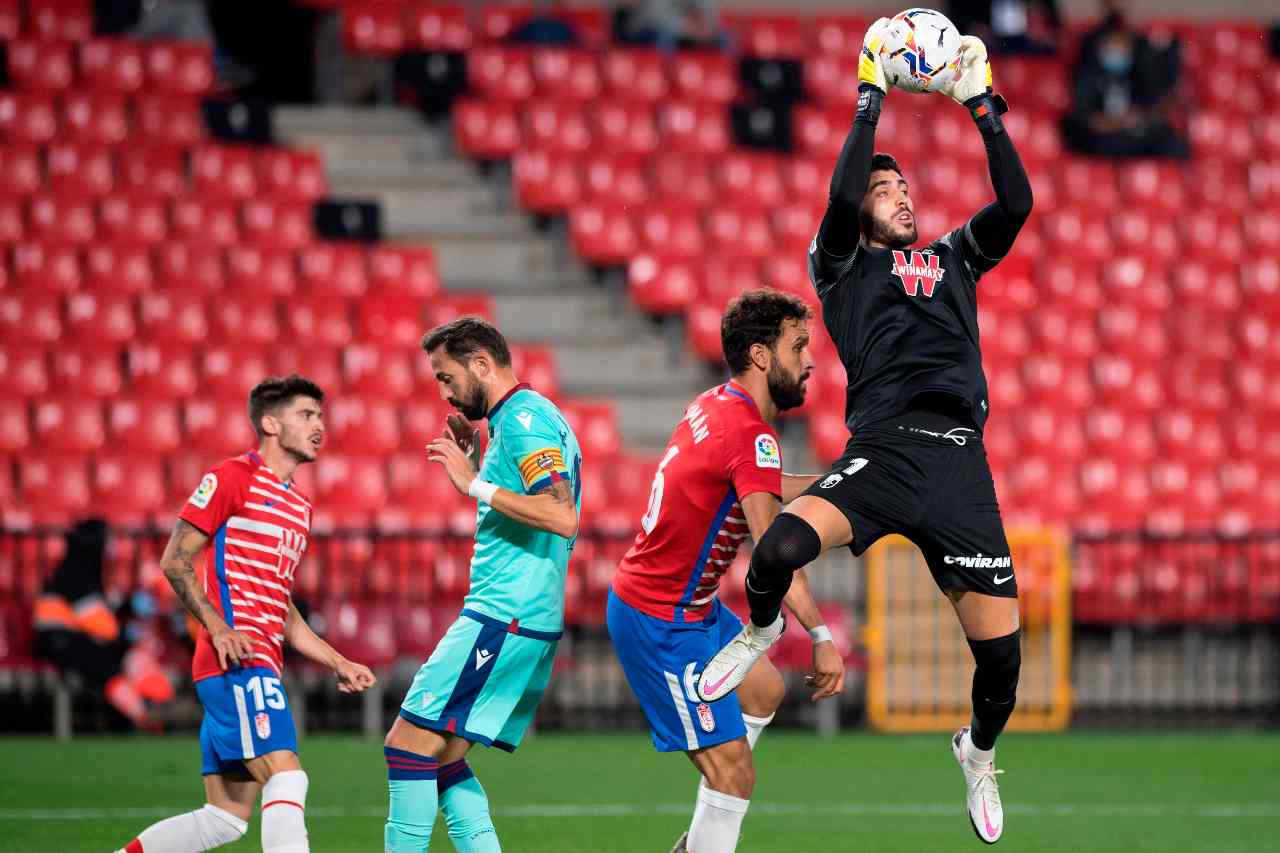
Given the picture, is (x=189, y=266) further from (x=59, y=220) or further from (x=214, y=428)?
(x=214, y=428)

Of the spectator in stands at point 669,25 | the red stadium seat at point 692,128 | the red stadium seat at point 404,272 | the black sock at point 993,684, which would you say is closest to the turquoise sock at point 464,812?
the black sock at point 993,684

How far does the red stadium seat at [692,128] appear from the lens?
17.5 meters

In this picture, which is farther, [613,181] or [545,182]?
[613,181]

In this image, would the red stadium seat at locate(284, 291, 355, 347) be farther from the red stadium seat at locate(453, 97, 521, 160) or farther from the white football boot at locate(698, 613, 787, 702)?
the white football boot at locate(698, 613, 787, 702)

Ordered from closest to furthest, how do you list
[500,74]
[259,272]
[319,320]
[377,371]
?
[377,371] → [319,320] → [259,272] → [500,74]

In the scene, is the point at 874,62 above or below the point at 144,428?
above

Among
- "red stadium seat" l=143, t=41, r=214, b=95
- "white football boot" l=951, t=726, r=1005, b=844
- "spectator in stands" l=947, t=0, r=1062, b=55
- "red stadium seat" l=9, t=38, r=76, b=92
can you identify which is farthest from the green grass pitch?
"spectator in stands" l=947, t=0, r=1062, b=55

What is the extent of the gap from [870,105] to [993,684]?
6.62 feet

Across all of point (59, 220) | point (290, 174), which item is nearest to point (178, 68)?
point (290, 174)

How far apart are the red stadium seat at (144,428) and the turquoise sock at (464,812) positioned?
7740 mm

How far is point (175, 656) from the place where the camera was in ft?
38.4

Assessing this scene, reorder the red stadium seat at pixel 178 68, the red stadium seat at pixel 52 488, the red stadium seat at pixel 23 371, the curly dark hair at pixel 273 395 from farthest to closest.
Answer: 1. the red stadium seat at pixel 178 68
2. the red stadium seat at pixel 23 371
3. the red stadium seat at pixel 52 488
4. the curly dark hair at pixel 273 395

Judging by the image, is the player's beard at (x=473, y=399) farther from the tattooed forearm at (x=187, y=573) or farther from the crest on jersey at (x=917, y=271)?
the crest on jersey at (x=917, y=271)

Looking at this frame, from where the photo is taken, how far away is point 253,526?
632 centimetres
